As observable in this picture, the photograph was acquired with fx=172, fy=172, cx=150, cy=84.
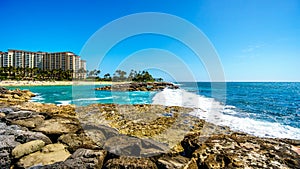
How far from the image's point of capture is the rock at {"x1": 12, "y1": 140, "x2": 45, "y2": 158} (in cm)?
327

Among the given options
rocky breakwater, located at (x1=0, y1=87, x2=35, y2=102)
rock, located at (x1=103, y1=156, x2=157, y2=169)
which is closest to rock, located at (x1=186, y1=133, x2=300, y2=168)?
rock, located at (x1=103, y1=156, x2=157, y2=169)

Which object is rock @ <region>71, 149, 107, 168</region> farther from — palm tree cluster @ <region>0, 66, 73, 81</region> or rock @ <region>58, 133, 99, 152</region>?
palm tree cluster @ <region>0, 66, 73, 81</region>

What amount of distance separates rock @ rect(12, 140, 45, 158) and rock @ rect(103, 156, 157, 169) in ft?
5.05

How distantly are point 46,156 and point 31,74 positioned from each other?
80916 millimetres

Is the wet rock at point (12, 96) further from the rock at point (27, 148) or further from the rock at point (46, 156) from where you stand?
the rock at point (46, 156)

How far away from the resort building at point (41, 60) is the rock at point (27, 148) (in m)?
85.2

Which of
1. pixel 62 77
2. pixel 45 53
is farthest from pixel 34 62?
pixel 62 77

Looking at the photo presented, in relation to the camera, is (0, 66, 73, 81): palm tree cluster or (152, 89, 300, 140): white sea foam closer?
(152, 89, 300, 140): white sea foam

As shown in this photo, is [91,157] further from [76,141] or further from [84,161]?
[76,141]

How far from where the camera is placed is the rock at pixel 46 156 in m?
3.03

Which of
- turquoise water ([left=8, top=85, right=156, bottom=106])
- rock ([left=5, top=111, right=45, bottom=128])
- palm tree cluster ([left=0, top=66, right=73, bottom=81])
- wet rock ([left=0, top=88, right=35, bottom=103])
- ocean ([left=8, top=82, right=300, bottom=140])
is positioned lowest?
turquoise water ([left=8, top=85, right=156, bottom=106])

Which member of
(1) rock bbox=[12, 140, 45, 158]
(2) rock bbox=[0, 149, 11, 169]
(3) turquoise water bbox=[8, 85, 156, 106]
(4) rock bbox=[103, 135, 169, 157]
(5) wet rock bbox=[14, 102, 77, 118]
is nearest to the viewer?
(2) rock bbox=[0, 149, 11, 169]

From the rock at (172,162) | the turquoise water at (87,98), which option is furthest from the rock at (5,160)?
the turquoise water at (87,98)

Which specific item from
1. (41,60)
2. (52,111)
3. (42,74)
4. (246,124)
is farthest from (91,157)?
(41,60)
